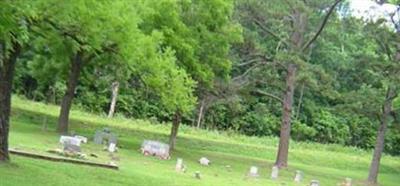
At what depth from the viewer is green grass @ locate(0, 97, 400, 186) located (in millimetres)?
15570

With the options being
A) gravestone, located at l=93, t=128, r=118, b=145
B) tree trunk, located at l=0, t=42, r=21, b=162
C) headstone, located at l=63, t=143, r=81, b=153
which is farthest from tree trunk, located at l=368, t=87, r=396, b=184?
tree trunk, located at l=0, t=42, r=21, b=162

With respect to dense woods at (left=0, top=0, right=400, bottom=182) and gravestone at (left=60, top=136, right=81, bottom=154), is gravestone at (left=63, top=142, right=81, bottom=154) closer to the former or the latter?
gravestone at (left=60, top=136, right=81, bottom=154)

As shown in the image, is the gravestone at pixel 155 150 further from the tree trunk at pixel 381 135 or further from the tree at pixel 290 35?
the tree trunk at pixel 381 135

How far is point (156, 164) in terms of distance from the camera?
23406 mm

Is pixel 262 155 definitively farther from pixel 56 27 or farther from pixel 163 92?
pixel 56 27

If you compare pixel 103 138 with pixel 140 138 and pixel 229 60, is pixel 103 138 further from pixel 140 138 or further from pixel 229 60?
pixel 140 138

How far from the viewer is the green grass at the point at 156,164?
51.1 feet

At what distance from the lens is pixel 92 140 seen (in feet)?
93.0

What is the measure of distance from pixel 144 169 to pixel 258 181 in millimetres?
5014

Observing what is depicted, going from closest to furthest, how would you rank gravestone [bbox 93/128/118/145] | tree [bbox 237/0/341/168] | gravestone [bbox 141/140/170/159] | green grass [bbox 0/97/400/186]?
green grass [bbox 0/97/400/186]
gravestone [bbox 141/140/170/159]
gravestone [bbox 93/128/118/145]
tree [bbox 237/0/341/168]

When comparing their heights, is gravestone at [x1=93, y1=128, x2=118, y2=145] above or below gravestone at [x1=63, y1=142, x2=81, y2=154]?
above

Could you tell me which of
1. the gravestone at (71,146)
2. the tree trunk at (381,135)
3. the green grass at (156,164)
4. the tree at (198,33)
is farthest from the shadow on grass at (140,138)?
the gravestone at (71,146)

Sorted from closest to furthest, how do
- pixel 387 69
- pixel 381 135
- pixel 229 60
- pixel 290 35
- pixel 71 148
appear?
pixel 71 148 < pixel 387 69 < pixel 229 60 < pixel 381 135 < pixel 290 35

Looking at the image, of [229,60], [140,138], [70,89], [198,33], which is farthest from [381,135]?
[70,89]
